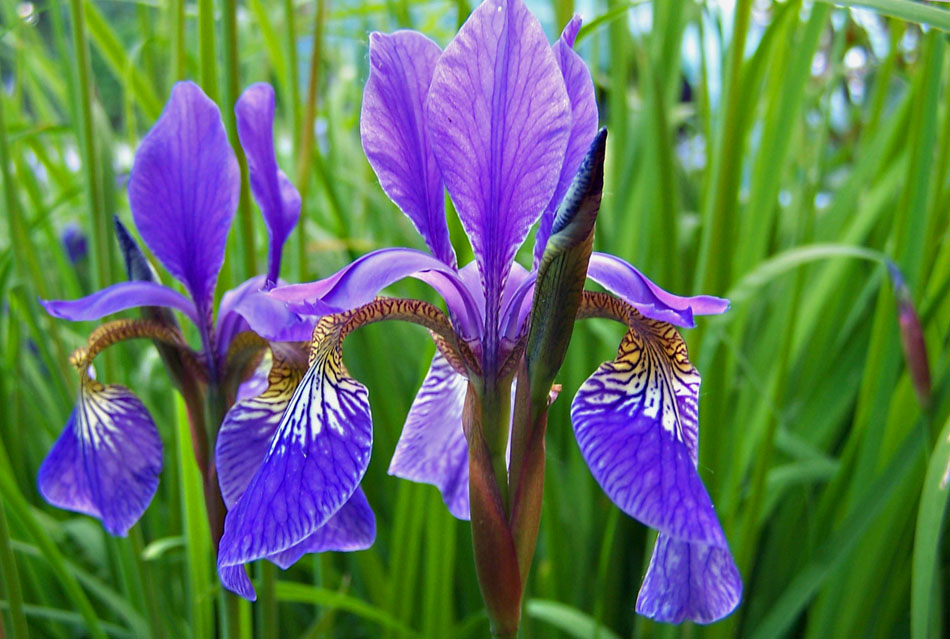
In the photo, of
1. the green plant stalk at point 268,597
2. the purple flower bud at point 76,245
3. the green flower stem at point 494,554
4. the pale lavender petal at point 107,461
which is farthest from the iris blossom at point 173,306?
the purple flower bud at point 76,245

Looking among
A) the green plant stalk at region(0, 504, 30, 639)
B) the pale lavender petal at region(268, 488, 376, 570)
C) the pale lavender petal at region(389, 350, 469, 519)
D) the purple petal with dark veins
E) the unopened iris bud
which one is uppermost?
the purple petal with dark veins

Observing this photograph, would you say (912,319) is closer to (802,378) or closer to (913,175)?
(913,175)

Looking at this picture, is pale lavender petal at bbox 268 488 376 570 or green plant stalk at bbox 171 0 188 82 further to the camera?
green plant stalk at bbox 171 0 188 82

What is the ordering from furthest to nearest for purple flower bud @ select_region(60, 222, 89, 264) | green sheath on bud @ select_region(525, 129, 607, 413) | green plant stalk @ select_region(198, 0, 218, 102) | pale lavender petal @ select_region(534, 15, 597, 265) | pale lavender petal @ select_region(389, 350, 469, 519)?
1. purple flower bud @ select_region(60, 222, 89, 264)
2. green plant stalk @ select_region(198, 0, 218, 102)
3. pale lavender petal @ select_region(389, 350, 469, 519)
4. pale lavender petal @ select_region(534, 15, 597, 265)
5. green sheath on bud @ select_region(525, 129, 607, 413)

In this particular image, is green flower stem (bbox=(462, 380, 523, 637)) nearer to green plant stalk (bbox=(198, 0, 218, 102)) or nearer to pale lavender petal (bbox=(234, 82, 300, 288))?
pale lavender petal (bbox=(234, 82, 300, 288))

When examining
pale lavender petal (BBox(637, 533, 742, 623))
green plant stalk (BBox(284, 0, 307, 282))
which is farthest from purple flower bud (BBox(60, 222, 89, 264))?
pale lavender petal (BBox(637, 533, 742, 623))
